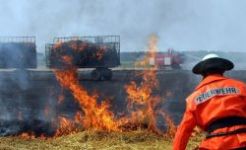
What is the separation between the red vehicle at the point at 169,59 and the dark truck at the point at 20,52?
1828 cm

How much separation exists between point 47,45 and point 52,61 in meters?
1.19

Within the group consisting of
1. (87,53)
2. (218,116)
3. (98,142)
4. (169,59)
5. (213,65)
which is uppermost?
(213,65)

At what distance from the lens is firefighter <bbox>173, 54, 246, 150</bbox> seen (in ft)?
16.2

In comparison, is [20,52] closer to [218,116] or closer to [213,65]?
[213,65]

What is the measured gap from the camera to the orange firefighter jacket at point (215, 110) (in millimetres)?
4926

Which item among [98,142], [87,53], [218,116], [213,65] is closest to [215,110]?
[218,116]

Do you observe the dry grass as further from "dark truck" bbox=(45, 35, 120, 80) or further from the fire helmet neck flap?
"dark truck" bbox=(45, 35, 120, 80)

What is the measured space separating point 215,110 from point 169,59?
4311cm

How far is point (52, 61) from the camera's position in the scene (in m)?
31.1

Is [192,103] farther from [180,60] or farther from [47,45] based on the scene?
[180,60]

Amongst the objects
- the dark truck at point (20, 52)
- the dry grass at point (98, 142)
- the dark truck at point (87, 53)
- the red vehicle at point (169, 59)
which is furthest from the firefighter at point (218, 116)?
the red vehicle at point (169, 59)

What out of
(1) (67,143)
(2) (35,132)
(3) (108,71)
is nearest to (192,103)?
(1) (67,143)

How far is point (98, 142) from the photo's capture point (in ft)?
34.5

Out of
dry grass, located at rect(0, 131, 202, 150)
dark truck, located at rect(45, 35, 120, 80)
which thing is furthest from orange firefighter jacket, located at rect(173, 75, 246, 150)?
dark truck, located at rect(45, 35, 120, 80)
